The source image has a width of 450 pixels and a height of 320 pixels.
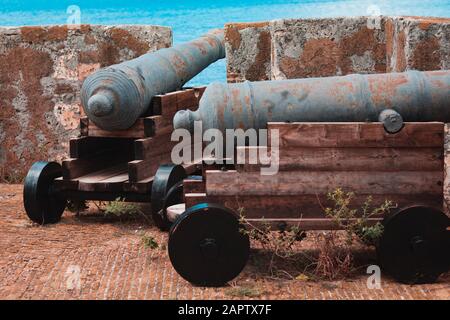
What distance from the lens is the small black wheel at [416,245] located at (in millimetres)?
5082

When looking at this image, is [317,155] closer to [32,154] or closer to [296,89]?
[296,89]

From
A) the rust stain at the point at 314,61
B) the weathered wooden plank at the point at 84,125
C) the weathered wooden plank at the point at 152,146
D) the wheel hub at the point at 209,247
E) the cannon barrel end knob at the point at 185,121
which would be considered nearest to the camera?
the wheel hub at the point at 209,247

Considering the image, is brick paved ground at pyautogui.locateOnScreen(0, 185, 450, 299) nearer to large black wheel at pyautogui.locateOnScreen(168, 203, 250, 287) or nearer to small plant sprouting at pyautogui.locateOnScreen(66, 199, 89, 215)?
large black wheel at pyautogui.locateOnScreen(168, 203, 250, 287)

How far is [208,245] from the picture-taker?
16.6ft

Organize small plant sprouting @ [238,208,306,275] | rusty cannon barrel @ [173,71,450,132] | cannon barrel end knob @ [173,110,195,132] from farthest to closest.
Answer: cannon barrel end knob @ [173,110,195,132], rusty cannon barrel @ [173,71,450,132], small plant sprouting @ [238,208,306,275]

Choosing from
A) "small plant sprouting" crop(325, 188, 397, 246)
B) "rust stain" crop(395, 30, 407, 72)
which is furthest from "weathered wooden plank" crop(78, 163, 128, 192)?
"rust stain" crop(395, 30, 407, 72)

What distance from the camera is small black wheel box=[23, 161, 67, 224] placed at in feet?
22.3

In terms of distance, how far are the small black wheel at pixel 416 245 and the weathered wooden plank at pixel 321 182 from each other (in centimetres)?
18

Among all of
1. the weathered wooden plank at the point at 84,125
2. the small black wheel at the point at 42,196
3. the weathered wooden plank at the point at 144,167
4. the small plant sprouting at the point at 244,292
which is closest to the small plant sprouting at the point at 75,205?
the small black wheel at the point at 42,196

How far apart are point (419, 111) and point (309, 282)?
1.23 metres

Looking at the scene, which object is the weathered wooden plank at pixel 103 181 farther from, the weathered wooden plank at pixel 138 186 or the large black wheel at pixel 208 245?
the large black wheel at pixel 208 245

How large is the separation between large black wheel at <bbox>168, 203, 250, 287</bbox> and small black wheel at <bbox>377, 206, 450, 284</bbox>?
84cm

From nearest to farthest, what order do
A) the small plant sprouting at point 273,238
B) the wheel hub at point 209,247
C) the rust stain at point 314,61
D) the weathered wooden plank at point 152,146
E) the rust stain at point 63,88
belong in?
the wheel hub at point 209,247
the small plant sprouting at point 273,238
the weathered wooden plank at point 152,146
the rust stain at point 314,61
the rust stain at point 63,88

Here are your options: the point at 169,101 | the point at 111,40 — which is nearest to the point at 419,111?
the point at 169,101
